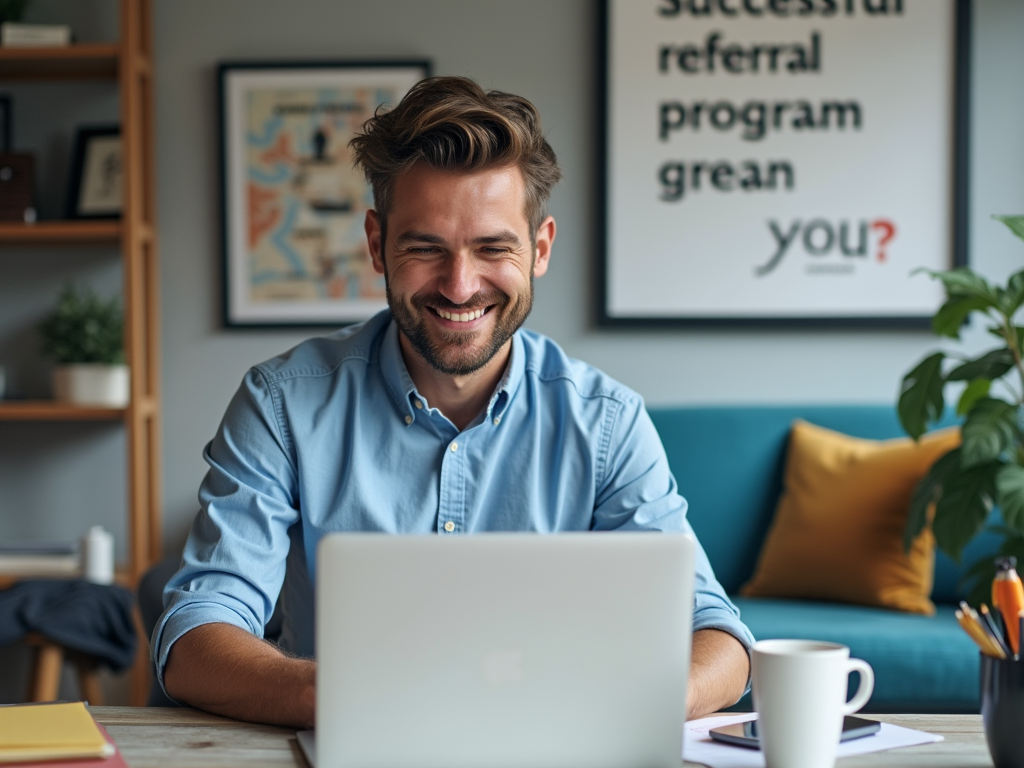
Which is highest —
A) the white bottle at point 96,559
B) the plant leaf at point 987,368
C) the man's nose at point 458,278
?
the man's nose at point 458,278

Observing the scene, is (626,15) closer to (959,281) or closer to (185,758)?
(959,281)

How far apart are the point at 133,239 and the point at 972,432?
2.07 metres

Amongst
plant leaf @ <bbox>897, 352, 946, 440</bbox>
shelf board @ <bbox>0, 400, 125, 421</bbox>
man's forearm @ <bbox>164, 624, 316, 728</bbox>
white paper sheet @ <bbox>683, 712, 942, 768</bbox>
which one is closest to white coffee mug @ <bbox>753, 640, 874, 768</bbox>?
white paper sheet @ <bbox>683, 712, 942, 768</bbox>

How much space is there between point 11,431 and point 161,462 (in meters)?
0.45

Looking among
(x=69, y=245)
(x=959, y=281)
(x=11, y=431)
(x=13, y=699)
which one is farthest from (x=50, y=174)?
(x=959, y=281)

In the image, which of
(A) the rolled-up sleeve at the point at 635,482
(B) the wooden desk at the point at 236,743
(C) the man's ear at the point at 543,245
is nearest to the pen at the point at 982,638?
(B) the wooden desk at the point at 236,743

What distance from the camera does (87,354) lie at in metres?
2.86

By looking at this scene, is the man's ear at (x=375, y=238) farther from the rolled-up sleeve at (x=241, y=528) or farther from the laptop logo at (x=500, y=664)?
the laptop logo at (x=500, y=664)

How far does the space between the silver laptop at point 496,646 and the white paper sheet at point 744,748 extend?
13cm

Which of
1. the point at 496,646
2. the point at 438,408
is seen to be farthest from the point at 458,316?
the point at 496,646

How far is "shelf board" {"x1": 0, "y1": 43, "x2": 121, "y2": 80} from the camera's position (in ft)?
9.17

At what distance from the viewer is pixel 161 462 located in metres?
3.09

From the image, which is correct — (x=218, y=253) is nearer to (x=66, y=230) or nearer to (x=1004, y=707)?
(x=66, y=230)

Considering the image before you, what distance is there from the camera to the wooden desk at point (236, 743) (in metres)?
0.92
